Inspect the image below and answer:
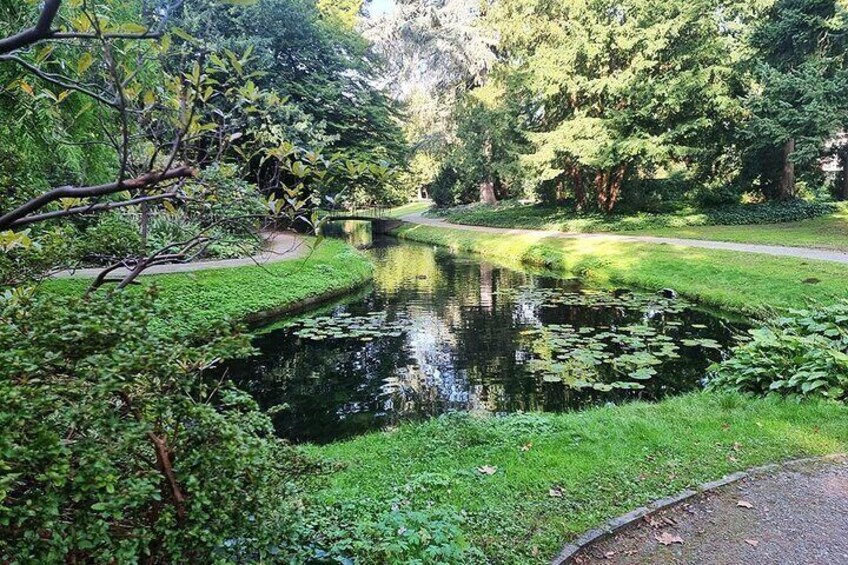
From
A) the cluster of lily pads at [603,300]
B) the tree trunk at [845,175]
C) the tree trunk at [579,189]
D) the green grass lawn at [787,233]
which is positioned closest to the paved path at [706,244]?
the green grass lawn at [787,233]

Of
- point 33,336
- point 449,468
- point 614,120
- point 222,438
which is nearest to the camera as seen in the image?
point 33,336

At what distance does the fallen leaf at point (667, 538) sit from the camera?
3082 mm

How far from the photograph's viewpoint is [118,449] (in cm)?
168

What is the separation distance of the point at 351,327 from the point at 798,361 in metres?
7.22

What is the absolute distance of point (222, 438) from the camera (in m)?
1.97

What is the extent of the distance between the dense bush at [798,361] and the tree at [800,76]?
46.0ft

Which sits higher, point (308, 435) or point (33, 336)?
point (33, 336)

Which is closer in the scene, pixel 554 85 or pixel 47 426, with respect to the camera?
pixel 47 426

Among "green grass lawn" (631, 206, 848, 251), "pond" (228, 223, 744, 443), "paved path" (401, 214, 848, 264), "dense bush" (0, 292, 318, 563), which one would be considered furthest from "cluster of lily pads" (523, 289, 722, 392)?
"green grass lawn" (631, 206, 848, 251)

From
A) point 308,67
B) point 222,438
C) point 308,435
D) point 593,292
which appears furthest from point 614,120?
point 222,438

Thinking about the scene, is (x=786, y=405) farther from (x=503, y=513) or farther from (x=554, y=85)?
(x=554, y=85)

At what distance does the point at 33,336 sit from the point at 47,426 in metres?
0.33

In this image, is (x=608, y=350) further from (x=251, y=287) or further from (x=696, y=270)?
(x=251, y=287)

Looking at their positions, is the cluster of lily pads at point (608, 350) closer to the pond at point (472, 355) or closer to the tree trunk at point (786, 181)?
the pond at point (472, 355)
